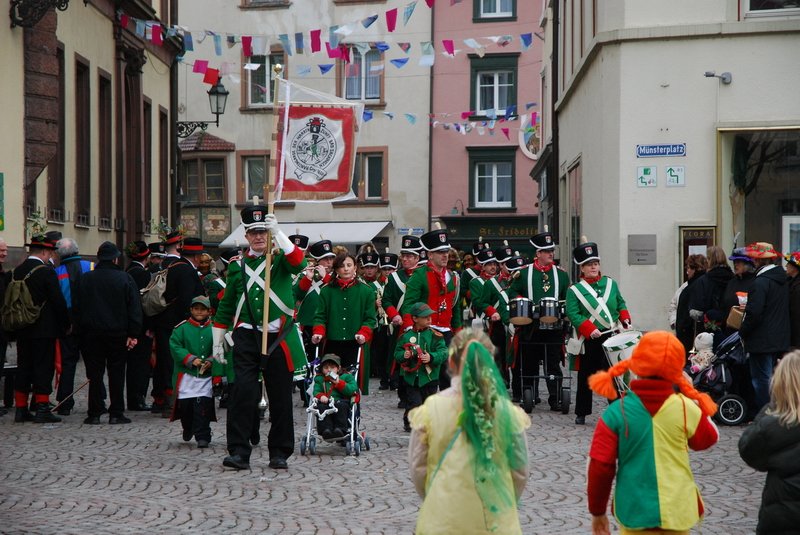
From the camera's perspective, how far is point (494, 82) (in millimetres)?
45344

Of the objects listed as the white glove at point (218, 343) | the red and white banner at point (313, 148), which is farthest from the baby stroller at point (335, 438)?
the red and white banner at point (313, 148)

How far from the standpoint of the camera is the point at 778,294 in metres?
13.0

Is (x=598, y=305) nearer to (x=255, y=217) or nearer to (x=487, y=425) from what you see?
(x=255, y=217)

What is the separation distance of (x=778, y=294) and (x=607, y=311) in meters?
1.69

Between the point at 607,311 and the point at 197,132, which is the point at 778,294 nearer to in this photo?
the point at 607,311

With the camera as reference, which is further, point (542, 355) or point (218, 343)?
point (542, 355)

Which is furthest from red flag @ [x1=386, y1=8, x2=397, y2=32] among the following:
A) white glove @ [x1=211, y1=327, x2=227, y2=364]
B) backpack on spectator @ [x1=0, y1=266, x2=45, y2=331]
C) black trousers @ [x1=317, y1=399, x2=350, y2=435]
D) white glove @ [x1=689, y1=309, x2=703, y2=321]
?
white glove @ [x1=211, y1=327, x2=227, y2=364]

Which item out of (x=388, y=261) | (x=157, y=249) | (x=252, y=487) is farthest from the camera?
(x=388, y=261)

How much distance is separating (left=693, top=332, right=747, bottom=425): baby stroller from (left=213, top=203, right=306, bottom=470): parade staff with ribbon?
4.97 meters

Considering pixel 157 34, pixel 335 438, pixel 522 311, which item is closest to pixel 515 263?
pixel 522 311

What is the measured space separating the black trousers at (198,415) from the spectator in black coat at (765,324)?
5.32 metres

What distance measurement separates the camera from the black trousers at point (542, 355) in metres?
14.9

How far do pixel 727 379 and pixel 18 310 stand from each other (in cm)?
732

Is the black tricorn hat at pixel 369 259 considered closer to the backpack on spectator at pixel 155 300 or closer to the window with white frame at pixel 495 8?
the backpack on spectator at pixel 155 300
